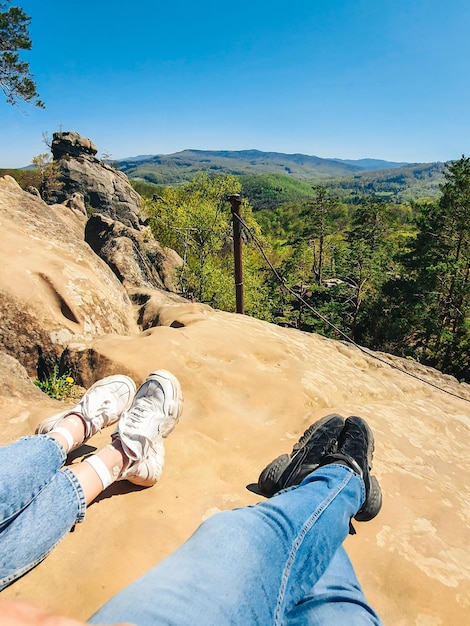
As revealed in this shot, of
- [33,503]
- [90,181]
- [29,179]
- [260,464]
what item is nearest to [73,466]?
[33,503]

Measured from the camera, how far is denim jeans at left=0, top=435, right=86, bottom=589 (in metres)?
1.54

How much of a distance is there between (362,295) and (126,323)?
2178cm

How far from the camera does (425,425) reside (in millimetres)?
4711

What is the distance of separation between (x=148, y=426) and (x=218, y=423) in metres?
1.27

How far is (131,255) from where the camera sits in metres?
14.8

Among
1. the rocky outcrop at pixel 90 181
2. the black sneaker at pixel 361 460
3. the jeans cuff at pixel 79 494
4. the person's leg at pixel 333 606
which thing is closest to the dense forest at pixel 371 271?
the black sneaker at pixel 361 460

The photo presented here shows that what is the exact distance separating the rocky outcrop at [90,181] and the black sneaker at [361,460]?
46.7 m

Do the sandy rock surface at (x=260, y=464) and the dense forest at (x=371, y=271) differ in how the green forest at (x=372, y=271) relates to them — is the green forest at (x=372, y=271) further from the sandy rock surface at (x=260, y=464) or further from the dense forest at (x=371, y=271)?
the sandy rock surface at (x=260, y=464)

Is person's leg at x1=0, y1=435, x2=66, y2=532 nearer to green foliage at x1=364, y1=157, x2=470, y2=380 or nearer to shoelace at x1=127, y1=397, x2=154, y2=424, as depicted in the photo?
shoelace at x1=127, y1=397, x2=154, y2=424

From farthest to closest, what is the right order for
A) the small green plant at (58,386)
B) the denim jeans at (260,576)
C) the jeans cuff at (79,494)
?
the small green plant at (58,386)
the jeans cuff at (79,494)
the denim jeans at (260,576)

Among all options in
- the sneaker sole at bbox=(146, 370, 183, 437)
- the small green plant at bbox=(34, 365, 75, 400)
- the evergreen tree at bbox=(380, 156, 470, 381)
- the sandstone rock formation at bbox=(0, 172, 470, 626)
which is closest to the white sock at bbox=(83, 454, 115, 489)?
the sandstone rock formation at bbox=(0, 172, 470, 626)

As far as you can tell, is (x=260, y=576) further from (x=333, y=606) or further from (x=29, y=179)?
(x=29, y=179)

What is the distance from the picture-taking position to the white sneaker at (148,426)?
2.28 m

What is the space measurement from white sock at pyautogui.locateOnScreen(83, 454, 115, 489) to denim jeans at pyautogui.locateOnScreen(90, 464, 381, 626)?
1.39 ft
